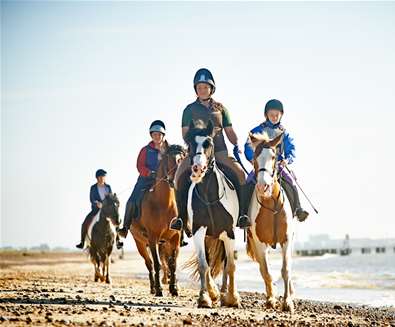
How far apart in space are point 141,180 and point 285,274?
198 inches

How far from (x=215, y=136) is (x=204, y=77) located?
1126mm

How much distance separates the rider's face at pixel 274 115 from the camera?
12711mm

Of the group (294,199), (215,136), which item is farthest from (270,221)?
(215,136)

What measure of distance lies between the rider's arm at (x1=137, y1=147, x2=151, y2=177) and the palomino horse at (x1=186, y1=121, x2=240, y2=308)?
145 inches

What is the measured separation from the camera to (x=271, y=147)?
11438 millimetres

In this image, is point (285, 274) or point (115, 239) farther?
point (115, 239)

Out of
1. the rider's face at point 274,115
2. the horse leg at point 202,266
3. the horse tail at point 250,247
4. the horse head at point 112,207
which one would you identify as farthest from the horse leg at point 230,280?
the horse head at point 112,207

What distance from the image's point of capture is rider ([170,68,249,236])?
12.4m

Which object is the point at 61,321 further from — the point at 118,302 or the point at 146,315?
the point at 118,302

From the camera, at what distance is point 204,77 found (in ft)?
42.3

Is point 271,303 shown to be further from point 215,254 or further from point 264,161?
point 264,161

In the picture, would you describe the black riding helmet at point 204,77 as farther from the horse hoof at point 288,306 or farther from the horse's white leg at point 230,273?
the horse hoof at point 288,306

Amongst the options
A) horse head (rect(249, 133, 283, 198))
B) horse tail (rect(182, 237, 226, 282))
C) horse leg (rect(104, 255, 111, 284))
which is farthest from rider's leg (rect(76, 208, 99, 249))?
horse head (rect(249, 133, 283, 198))

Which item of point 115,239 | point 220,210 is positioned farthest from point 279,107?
point 115,239
